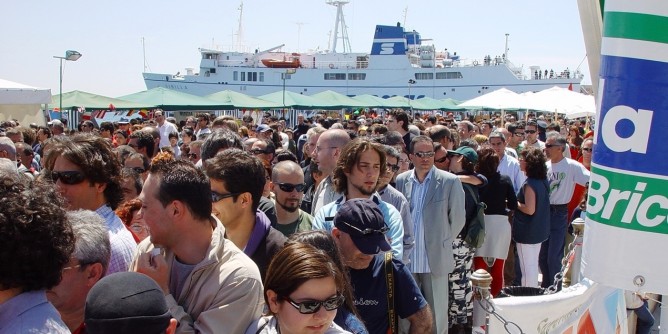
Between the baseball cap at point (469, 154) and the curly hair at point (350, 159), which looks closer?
the curly hair at point (350, 159)

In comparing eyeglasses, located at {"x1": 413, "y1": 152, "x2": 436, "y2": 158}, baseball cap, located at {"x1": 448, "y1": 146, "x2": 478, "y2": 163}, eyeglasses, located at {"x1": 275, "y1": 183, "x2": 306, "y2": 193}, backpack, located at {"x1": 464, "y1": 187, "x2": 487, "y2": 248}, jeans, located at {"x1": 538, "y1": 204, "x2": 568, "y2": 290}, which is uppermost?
eyeglasses, located at {"x1": 413, "y1": 152, "x2": 436, "y2": 158}

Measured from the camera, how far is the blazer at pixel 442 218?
4598 mm

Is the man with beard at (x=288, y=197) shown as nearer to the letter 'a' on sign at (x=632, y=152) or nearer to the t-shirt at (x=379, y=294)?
the t-shirt at (x=379, y=294)

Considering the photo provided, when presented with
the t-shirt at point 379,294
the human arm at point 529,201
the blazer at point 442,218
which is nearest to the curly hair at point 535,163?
the human arm at point 529,201

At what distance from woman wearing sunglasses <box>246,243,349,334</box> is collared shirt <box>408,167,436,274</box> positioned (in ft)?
8.27

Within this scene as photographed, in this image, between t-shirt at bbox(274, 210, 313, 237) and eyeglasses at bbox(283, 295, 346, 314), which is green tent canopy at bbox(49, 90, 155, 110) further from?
eyeglasses at bbox(283, 295, 346, 314)

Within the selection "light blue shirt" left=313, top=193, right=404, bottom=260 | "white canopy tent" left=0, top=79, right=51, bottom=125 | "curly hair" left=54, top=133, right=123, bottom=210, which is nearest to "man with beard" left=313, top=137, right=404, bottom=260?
"light blue shirt" left=313, top=193, right=404, bottom=260

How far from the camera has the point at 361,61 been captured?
60188 millimetres

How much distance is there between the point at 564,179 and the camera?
6898 mm

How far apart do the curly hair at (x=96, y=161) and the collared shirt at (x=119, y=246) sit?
9.1 inches

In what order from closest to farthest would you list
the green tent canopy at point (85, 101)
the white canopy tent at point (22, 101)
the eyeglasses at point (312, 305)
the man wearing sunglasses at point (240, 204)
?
the eyeglasses at point (312, 305), the man wearing sunglasses at point (240, 204), the white canopy tent at point (22, 101), the green tent canopy at point (85, 101)

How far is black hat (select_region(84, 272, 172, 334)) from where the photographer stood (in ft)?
5.18

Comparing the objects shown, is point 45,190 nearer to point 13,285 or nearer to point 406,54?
point 13,285

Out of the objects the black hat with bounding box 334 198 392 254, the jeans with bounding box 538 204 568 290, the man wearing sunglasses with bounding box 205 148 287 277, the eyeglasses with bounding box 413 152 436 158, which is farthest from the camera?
the jeans with bounding box 538 204 568 290
